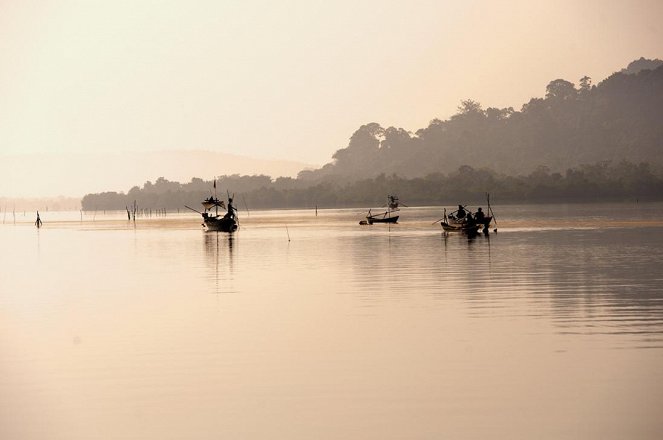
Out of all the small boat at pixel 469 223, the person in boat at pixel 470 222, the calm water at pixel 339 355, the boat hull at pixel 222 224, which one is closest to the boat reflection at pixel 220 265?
the calm water at pixel 339 355

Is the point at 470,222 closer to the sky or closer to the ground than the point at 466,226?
closer to the sky

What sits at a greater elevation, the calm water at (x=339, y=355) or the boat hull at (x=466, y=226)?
the boat hull at (x=466, y=226)

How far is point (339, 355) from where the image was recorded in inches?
923

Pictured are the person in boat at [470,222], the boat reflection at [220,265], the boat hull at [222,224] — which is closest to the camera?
the boat reflection at [220,265]

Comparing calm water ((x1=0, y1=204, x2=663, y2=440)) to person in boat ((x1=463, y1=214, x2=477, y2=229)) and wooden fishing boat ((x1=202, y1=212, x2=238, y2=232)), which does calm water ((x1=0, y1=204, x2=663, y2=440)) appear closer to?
person in boat ((x1=463, y1=214, x2=477, y2=229))

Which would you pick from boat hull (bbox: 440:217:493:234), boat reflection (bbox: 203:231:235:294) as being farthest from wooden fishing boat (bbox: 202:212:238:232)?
boat hull (bbox: 440:217:493:234)

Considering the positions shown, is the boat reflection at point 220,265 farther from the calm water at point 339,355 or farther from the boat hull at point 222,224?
the boat hull at point 222,224

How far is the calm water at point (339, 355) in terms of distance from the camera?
16.8 m

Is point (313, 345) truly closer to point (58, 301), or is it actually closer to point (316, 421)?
point (316, 421)

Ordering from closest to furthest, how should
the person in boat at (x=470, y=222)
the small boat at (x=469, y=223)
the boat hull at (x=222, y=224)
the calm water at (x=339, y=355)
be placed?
the calm water at (x=339, y=355)
the person in boat at (x=470, y=222)
the small boat at (x=469, y=223)
the boat hull at (x=222, y=224)

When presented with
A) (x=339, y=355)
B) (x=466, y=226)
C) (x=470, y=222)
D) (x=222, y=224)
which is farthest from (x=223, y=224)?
(x=339, y=355)

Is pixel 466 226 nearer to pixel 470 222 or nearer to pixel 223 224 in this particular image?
pixel 470 222

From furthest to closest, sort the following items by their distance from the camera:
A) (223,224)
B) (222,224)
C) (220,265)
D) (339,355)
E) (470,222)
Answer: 1. (222,224)
2. (223,224)
3. (470,222)
4. (220,265)
5. (339,355)

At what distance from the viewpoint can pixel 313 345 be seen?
Result: 2527cm
